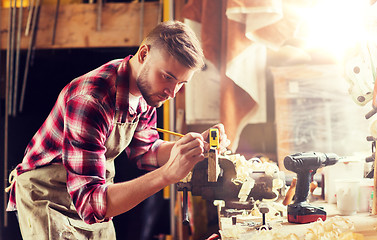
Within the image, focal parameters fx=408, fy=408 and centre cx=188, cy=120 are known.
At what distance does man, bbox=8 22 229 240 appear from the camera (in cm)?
105

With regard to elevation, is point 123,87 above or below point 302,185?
above

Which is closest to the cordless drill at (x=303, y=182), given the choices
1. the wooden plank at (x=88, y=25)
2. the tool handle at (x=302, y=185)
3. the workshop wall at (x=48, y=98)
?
the tool handle at (x=302, y=185)

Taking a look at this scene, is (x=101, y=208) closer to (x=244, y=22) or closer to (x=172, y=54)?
(x=172, y=54)

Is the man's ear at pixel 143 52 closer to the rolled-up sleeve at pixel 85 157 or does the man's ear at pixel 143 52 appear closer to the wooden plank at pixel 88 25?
the rolled-up sleeve at pixel 85 157

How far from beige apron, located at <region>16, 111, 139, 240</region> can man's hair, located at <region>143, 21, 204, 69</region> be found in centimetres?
27

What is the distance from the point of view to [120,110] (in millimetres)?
1235

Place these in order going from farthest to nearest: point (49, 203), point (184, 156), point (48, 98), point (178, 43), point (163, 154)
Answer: point (48, 98), point (163, 154), point (49, 203), point (178, 43), point (184, 156)

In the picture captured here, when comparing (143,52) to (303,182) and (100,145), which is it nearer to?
(100,145)

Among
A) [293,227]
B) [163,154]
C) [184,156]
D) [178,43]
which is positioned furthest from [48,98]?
[293,227]

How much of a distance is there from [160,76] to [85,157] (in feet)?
1.04

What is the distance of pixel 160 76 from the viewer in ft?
3.89

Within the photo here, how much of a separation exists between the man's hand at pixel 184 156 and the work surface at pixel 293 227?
211 mm

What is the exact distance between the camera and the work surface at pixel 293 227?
3.50ft

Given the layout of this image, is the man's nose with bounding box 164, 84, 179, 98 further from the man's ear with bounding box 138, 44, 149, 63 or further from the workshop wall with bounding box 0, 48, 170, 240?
the workshop wall with bounding box 0, 48, 170, 240
